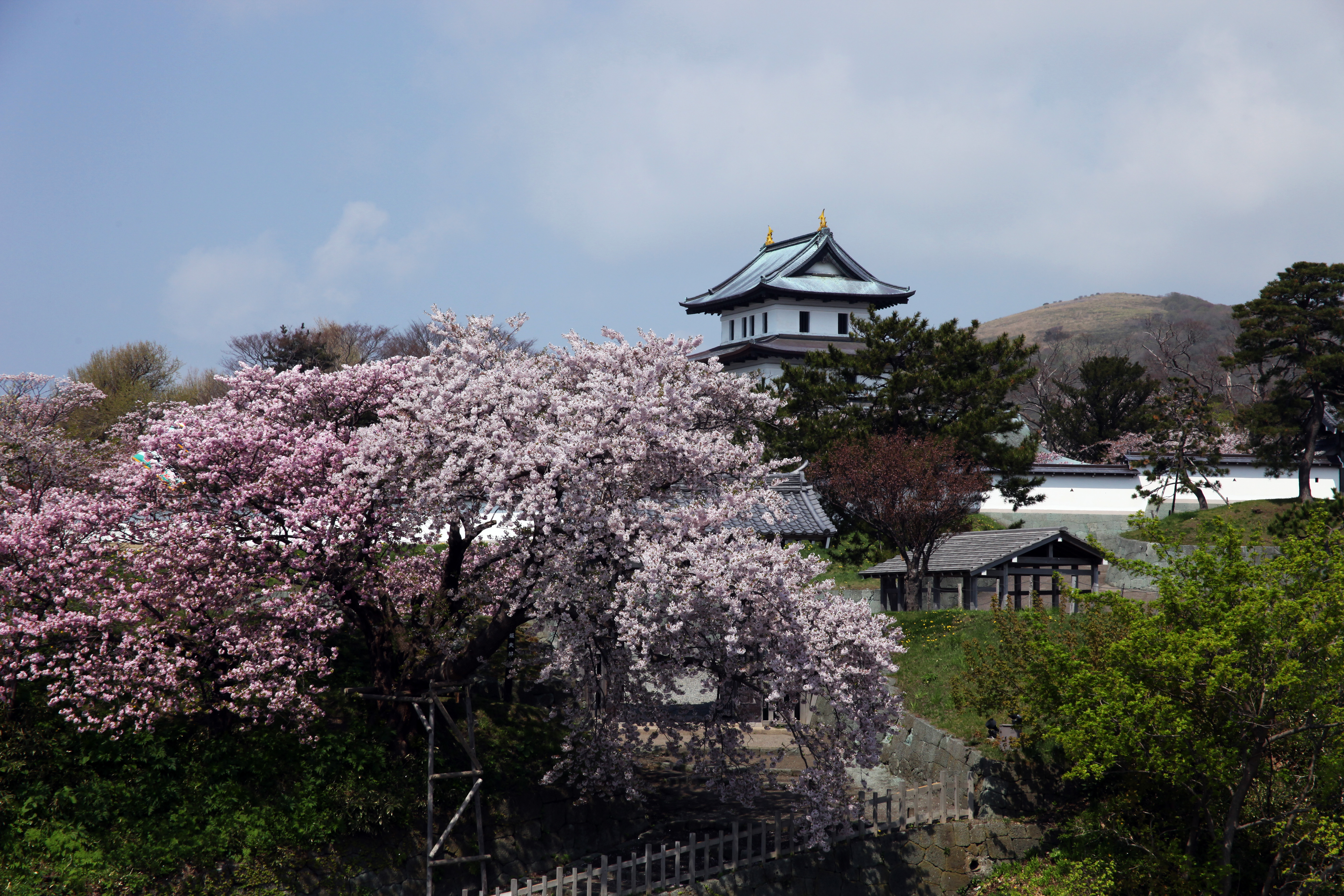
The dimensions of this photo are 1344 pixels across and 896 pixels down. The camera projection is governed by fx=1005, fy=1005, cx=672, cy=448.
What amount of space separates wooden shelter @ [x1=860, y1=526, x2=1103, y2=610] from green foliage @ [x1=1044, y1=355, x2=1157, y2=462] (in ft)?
97.4

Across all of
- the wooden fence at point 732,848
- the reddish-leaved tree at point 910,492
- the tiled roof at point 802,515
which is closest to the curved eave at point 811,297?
the tiled roof at point 802,515

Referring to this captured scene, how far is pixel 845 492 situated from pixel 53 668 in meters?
23.3

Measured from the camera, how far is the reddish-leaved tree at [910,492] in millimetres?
30719

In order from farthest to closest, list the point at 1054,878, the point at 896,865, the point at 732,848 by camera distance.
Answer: the point at 896,865
the point at 1054,878
the point at 732,848

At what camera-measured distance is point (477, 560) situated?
1773cm

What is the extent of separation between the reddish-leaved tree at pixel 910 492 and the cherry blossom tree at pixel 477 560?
14.5 metres

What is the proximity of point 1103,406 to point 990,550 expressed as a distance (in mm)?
37053

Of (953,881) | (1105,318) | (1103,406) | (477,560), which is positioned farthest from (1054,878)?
(1105,318)

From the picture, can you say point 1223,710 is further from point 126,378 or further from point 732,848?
point 126,378

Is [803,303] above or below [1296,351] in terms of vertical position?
above

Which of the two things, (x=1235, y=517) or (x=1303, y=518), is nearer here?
A: (x=1303, y=518)

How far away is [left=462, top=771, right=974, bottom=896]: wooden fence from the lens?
52.0 feet

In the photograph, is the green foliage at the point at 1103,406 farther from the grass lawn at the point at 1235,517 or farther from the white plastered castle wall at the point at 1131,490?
the grass lawn at the point at 1235,517

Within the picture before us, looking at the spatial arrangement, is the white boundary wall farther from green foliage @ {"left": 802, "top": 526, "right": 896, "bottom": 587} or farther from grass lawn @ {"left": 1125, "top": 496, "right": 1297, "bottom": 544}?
green foliage @ {"left": 802, "top": 526, "right": 896, "bottom": 587}
